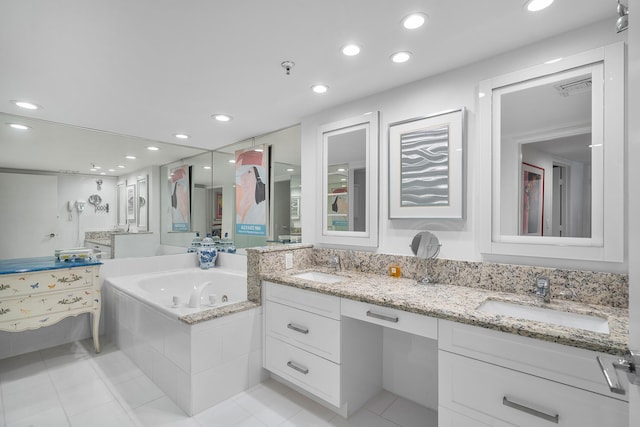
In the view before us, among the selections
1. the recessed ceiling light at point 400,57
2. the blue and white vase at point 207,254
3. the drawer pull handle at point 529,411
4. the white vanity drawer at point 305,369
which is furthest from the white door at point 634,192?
the blue and white vase at point 207,254

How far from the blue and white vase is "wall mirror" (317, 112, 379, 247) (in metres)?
1.76

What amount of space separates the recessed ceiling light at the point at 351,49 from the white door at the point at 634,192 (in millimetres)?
1205

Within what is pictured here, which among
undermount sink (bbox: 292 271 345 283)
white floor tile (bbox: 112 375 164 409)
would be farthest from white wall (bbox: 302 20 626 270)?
white floor tile (bbox: 112 375 164 409)

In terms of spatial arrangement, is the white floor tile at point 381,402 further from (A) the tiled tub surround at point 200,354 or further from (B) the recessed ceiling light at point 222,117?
(B) the recessed ceiling light at point 222,117

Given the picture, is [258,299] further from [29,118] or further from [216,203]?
[29,118]

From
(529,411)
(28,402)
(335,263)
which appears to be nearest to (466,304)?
(529,411)

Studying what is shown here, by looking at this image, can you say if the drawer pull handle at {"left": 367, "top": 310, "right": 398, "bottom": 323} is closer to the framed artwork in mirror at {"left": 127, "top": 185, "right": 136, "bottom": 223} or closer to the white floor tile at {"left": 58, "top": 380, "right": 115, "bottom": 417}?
the white floor tile at {"left": 58, "top": 380, "right": 115, "bottom": 417}

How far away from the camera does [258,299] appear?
234 cm

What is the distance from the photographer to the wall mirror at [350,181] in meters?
2.34

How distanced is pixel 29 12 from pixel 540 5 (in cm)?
233

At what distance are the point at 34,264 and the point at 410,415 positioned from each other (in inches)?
126

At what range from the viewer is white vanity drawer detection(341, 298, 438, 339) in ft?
4.85

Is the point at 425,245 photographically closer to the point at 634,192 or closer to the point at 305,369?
the point at 305,369

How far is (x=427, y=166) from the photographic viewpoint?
2.05 metres
